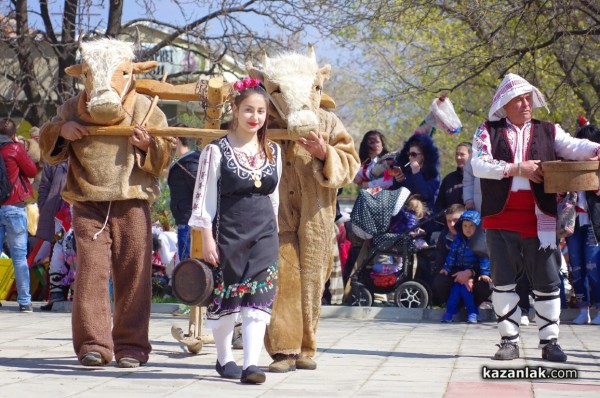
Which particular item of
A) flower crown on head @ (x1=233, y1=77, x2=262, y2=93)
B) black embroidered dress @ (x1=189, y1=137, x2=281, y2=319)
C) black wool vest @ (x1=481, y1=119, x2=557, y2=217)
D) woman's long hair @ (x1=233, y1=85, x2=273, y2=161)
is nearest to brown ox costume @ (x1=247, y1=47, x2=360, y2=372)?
woman's long hair @ (x1=233, y1=85, x2=273, y2=161)

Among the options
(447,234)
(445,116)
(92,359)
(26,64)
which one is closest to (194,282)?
(92,359)

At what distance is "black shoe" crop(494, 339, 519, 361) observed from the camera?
348 inches

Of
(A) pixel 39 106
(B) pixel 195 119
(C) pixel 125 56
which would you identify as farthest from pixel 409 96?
(C) pixel 125 56

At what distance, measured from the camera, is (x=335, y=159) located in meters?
8.05

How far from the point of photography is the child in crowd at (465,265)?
12.8 m

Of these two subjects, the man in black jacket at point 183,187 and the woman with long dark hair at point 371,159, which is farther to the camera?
the woman with long dark hair at point 371,159

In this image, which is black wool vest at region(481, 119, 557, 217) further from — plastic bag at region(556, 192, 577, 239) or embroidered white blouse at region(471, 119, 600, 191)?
plastic bag at region(556, 192, 577, 239)

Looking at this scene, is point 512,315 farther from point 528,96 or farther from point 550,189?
point 528,96

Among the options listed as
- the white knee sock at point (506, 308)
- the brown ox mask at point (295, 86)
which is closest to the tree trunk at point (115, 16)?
the brown ox mask at point (295, 86)

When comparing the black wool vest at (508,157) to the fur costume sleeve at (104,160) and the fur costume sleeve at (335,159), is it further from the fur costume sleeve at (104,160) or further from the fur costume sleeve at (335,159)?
the fur costume sleeve at (104,160)

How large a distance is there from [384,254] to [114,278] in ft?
19.2

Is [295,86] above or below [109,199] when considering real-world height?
above

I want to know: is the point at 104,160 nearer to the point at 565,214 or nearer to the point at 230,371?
the point at 230,371

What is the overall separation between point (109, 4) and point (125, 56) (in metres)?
9.99
